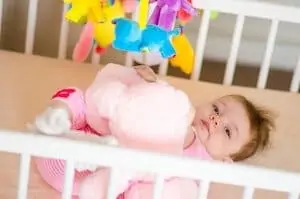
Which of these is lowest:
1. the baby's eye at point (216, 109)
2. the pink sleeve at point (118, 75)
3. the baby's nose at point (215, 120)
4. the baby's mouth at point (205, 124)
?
the baby's mouth at point (205, 124)

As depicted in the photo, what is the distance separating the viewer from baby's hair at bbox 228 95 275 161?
1360 millimetres

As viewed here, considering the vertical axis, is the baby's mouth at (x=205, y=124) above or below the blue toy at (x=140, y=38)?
below

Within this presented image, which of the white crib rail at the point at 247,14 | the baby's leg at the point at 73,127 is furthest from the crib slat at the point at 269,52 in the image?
the baby's leg at the point at 73,127

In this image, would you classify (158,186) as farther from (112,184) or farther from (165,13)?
(165,13)

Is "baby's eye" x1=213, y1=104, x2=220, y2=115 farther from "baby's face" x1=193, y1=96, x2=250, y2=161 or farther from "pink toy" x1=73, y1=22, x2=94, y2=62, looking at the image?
"pink toy" x1=73, y1=22, x2=94, y2=62

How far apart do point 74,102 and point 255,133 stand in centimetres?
31

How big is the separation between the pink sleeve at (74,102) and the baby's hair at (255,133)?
27cm

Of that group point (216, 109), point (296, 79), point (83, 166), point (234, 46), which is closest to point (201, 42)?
point (234, 46)

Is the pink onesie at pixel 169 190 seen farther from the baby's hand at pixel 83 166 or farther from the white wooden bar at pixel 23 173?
the white wooden bar at pixel 23 173

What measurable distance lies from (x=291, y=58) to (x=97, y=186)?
0.78m

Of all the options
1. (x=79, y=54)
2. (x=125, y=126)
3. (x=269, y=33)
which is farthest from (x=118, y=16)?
(x=269, y=33)

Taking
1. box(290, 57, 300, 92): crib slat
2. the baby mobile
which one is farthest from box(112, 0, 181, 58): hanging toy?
box(290, 57, 300, 92): crib slat

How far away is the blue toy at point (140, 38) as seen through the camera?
3.97 feet

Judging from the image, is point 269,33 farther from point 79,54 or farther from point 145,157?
point 145,157
